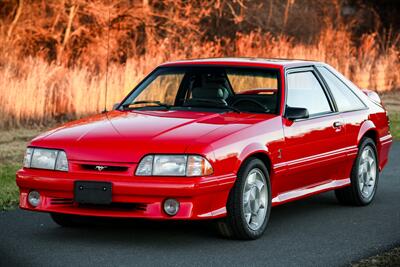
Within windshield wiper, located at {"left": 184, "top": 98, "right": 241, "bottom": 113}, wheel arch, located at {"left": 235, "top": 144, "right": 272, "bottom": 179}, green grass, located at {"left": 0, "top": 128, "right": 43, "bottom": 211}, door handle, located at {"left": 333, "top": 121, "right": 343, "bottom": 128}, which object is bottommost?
green grass, located at {"left": 0, "top": 128, "right": 43, "bottom": 211}

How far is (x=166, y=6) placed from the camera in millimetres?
26531

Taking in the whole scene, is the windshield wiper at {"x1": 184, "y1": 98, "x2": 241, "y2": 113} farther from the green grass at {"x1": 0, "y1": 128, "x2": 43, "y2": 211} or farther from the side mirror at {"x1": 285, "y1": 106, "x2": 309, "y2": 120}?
the green grass at {"x1": 0, "y1": 128, "x2": 43, "y2": 211}

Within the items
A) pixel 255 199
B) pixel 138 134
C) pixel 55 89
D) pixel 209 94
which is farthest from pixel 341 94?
pixel 55 89

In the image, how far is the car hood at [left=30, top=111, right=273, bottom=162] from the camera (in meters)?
7.60

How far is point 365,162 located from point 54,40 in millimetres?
16686

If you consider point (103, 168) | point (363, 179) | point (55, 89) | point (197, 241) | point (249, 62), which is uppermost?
point (249, 62)

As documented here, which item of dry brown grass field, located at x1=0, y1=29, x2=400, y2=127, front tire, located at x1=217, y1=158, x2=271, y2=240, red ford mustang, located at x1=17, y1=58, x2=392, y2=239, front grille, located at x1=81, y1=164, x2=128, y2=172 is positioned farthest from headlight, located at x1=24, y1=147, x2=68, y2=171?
dry brown grass field, located at x1=0, y1=29, x2=400, y2=127

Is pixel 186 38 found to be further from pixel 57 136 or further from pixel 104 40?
pixel 57 136

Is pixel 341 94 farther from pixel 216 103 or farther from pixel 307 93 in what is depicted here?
pixel 216 103

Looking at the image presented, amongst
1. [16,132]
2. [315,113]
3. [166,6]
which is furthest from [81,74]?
[315,113]

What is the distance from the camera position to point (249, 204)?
804cm

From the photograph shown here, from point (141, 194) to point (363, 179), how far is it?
3.23 m

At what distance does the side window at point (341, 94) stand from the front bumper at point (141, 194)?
2.41 metres

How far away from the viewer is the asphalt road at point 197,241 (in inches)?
288
